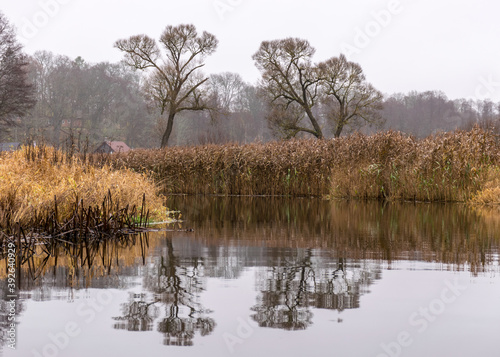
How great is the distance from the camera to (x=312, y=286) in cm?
616

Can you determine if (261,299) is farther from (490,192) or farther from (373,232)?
(490,192)

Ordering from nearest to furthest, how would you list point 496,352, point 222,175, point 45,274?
1. point 496,352
2. point 45,274
3. point 222,175

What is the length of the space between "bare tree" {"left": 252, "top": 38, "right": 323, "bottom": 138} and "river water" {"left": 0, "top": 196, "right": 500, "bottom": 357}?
47.0m

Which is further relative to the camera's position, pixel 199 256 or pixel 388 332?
pixel 199 256

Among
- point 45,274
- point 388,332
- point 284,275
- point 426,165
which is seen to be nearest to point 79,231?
point 45,274

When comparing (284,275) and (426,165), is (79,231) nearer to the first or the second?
(284,275)

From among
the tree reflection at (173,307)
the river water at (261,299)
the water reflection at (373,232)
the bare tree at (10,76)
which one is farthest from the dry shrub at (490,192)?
the bare tree at (10,76)

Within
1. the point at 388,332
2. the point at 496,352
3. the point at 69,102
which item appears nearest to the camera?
the point at 496,352

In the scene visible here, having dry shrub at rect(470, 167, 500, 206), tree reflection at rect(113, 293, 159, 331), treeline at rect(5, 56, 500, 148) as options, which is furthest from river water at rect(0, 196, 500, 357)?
treeline at rect(5, 56, 500, 148)

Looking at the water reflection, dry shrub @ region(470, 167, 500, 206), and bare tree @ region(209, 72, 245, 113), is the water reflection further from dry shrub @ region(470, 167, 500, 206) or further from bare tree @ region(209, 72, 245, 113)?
bare tree @ region(209, 72, 245, 113)

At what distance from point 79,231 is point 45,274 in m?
3.40

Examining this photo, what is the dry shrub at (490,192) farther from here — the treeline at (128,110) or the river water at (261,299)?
the treeline at (128,110)

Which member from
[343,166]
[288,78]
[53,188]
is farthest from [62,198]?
[288,78]

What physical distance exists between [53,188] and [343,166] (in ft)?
55.1
